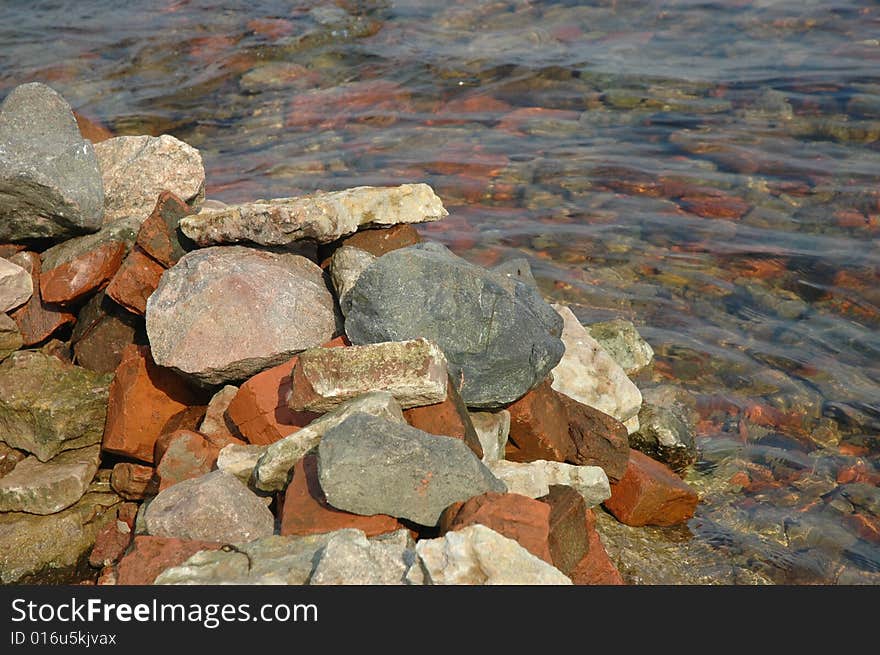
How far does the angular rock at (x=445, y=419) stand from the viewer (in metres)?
3.84

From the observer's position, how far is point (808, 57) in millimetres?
11234

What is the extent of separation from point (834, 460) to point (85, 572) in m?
3.77

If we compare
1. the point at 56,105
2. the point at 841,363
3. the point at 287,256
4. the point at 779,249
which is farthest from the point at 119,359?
the point at 779,249

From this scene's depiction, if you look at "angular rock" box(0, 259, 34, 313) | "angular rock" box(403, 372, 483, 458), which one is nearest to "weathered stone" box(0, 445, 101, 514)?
"angular rock" box(0, 259, 34, 313)

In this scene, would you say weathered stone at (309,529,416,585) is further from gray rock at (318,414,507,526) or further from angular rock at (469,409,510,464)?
angular rock at (469,409,510,464)

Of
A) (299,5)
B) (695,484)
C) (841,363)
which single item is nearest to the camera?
(695,484)

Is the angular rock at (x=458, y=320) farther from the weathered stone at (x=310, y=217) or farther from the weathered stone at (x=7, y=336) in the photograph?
the weathered stone at (x=7, y=336)

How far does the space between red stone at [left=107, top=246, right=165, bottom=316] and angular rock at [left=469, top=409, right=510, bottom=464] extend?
1.55m

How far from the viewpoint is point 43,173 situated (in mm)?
4496

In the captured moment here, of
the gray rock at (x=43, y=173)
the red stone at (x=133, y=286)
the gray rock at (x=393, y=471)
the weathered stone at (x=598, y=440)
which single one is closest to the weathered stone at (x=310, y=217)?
the red stone at (x=133, y=286)

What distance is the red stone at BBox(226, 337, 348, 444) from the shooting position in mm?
4004

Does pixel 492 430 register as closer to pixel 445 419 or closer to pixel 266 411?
pixel 445 419

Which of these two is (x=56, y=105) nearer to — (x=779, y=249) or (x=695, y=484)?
(x=695, y=484)

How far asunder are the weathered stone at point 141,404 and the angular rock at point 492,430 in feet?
4.21
